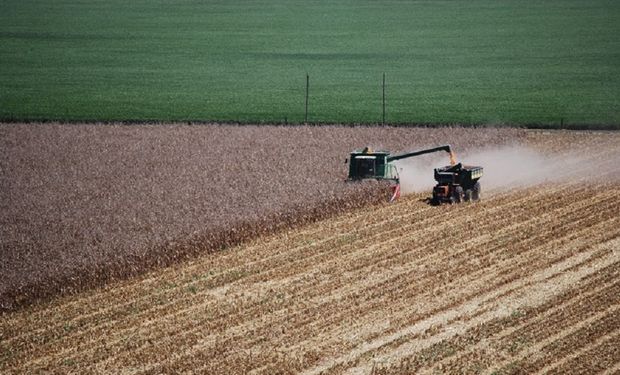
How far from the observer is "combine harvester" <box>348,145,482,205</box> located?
3034cm

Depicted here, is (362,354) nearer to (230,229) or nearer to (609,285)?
(609,285)

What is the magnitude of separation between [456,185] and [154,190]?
8.02 m

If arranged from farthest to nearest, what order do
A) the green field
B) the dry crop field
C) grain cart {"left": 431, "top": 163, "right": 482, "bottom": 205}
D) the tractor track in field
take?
1. the green field
2. grain cart {"left": 431, "top": 163, "right": 482, "bottom": 205}
3. the tractor track in field
4. the dry crop field

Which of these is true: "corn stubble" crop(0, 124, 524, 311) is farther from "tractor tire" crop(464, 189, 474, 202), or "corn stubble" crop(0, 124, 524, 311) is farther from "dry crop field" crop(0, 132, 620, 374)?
"tractor tire" crop(464, 189, 474, 202)

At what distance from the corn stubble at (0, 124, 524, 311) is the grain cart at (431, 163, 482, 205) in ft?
5.76

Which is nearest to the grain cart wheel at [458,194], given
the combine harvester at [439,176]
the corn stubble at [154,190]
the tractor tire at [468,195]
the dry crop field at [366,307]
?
the combine harvester at [439,176]

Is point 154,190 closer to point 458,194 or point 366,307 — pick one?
point 458,194

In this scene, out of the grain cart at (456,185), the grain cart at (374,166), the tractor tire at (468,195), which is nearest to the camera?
the grain cart at (456,185)

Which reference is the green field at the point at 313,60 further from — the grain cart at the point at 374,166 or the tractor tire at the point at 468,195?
the tractor tire at the point at 468,195

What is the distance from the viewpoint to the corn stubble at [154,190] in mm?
24034

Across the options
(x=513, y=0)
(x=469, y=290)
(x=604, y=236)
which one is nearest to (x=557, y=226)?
(x=604, y=236)

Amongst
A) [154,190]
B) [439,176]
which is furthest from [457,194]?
[154,190]

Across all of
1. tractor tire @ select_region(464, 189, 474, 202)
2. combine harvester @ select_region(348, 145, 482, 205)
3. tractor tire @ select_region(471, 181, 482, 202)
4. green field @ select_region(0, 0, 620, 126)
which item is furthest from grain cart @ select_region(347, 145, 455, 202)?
green field @ select_region(0, 0, 620, 126)

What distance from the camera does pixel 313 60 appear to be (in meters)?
70.2
